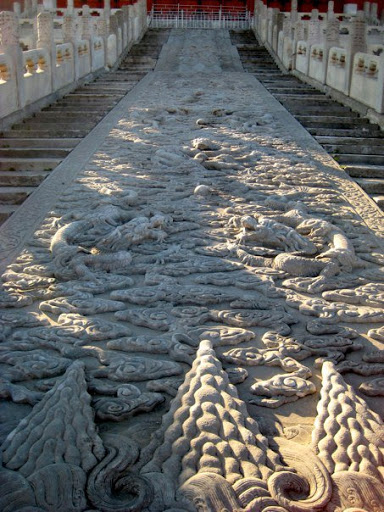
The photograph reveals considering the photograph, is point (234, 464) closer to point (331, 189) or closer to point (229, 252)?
point (229, 252)

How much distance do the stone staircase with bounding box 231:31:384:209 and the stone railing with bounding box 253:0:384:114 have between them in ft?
1.25

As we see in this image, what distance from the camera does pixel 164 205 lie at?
655 cm

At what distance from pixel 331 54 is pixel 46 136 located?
7.54 m

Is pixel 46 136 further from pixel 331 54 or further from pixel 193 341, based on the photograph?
pixel 331 54

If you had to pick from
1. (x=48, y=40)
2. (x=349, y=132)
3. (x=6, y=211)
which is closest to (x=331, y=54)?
(x=349, y=132)

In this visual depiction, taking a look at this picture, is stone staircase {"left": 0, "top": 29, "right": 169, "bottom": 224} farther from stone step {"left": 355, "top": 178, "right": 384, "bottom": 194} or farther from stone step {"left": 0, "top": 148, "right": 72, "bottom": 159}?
stone step {"left": 355, "top": 178, "right": 384, "bottom": 194}

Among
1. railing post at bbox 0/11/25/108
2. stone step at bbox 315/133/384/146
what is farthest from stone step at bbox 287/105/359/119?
Answer: railing post at bbox 0/11/25/108

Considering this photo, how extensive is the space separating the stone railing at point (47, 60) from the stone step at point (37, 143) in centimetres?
70

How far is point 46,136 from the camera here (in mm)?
9570

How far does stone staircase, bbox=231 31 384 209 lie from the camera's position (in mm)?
8125

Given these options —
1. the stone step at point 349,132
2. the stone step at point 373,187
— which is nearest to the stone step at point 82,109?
the stone step at point 349,132

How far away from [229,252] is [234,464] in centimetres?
284

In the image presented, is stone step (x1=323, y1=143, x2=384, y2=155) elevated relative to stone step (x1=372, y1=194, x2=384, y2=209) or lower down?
elevated

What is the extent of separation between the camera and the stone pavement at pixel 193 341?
270 cm
